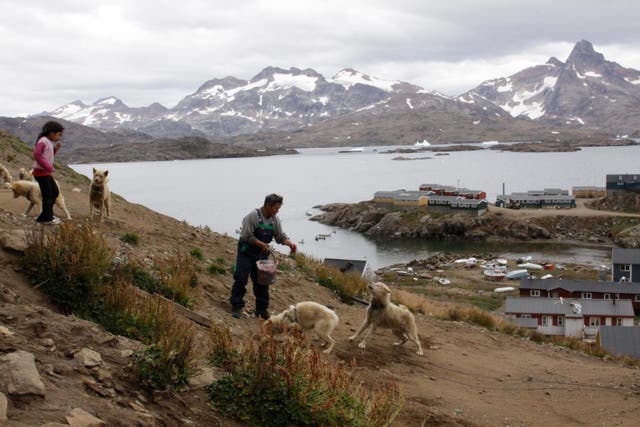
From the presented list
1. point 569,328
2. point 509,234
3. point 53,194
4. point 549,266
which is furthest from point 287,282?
point 509,234

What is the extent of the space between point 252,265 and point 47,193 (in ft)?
13.9

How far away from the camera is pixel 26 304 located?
670 cm

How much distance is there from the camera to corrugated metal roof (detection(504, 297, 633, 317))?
34000mm

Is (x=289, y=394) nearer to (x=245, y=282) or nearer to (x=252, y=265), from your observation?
(x=252, y=265)

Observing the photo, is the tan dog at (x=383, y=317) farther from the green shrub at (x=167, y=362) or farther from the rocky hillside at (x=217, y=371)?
the green shrub at (x=167, y=362)

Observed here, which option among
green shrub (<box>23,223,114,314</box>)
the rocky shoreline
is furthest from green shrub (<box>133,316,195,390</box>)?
the rocky shoreline

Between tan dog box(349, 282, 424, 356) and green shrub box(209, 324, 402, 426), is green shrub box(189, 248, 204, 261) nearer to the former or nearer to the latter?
tan dog box(349, 282, 424, 356)

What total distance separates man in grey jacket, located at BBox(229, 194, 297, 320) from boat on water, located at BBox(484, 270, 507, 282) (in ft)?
152

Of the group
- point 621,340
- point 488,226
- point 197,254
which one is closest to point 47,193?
point 197,254

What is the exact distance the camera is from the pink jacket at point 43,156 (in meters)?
10.3

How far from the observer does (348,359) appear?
904cm

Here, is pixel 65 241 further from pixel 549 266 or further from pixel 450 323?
pixel 549 266

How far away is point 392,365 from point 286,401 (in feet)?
14.3

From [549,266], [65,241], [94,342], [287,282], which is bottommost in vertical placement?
[549,266]
